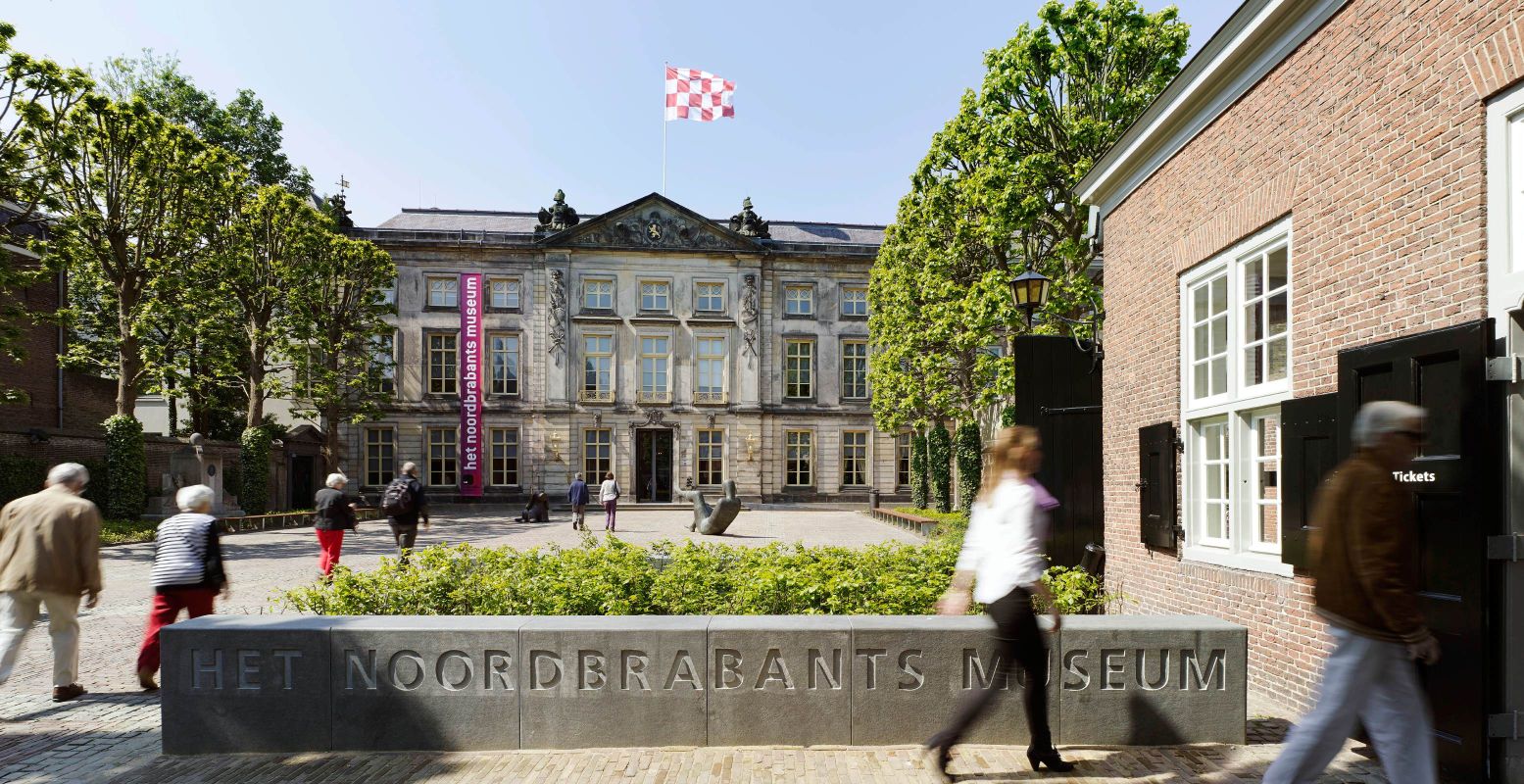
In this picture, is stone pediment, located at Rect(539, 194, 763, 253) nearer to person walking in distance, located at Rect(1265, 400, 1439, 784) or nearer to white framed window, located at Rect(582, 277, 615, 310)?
white framed window, located at Rect(582, 277, 615, 310)

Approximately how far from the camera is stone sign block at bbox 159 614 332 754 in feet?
15.2

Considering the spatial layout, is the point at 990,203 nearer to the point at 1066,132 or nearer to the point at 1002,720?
the point at 1066,132

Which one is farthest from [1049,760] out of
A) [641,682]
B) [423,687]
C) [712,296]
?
[712,296]

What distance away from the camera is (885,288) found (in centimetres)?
2717

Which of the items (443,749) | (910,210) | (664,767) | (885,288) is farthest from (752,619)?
(885,288)

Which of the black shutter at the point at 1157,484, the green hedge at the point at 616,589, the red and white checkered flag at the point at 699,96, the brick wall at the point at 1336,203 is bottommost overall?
the green hedge at the point at 616,589

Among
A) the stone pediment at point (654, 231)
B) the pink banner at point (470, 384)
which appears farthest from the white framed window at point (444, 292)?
the stone pediment at point (654, 231)

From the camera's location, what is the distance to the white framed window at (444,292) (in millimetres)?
36656

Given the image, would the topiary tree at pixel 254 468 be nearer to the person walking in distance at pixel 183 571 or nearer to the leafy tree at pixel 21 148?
the leafy tree at pixel 21 148

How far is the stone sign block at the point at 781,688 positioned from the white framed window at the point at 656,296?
33551 mm

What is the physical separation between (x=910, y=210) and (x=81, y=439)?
78.1 feet

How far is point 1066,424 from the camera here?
9953 mm

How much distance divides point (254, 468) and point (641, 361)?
1612 centimetres

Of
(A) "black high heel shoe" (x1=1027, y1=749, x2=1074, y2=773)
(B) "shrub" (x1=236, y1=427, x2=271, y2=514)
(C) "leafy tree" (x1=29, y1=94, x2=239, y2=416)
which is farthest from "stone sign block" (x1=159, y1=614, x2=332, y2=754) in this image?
(B) "shrub" (x1=236, y1=427, x2=271, y2=514)
